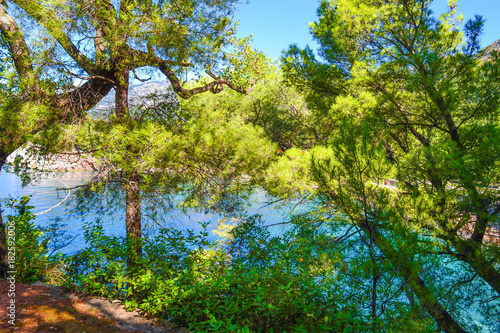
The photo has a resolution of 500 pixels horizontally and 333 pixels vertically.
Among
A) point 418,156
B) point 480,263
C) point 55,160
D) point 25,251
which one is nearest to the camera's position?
point 480,263

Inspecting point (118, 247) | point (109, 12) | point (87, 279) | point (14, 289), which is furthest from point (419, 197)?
point (14, 289)

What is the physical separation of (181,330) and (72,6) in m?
3.53

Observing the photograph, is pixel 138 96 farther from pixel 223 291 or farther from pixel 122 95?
pixel 223 291

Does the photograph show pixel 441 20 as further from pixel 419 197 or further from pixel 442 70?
pixel 419 197

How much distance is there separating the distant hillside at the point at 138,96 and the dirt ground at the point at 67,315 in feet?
7.50

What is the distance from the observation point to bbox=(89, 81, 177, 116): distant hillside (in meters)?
3.95

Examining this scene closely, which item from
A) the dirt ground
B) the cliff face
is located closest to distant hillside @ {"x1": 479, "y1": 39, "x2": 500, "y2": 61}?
the cliff face

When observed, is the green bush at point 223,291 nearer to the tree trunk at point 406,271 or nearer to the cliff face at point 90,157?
the tree trunk at point 406,271

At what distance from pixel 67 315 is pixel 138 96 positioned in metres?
2.87

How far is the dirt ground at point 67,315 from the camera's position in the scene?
217 cm

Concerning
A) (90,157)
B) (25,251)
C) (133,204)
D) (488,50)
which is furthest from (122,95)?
(488,50)

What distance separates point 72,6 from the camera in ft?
10.3

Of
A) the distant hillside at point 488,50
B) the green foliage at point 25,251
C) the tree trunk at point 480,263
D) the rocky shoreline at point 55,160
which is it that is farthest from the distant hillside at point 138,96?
the tree trunk at point 480,263

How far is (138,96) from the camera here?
4102 millimetres
